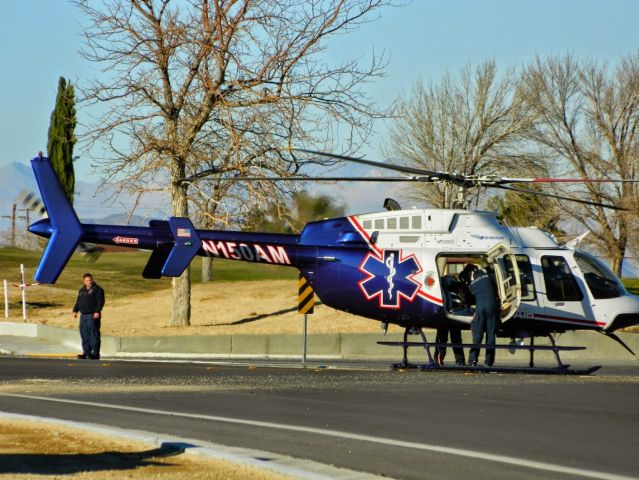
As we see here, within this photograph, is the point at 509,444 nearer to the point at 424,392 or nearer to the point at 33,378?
the point at 424,392

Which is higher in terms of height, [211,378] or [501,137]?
[501,137]

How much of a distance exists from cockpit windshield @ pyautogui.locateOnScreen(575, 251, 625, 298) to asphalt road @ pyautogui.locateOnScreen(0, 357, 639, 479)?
4.90 feet

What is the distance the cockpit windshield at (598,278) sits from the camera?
65.7 ft

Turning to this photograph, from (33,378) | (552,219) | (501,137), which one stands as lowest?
(33,378)

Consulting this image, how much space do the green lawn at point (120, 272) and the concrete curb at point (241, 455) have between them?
3644cm

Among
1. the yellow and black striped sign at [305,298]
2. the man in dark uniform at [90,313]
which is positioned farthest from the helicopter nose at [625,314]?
the man in dark uniform at [90,313]

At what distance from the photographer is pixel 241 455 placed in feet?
30.0

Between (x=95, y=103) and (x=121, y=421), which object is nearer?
(x=121, y=421)

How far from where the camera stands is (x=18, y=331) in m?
32.0

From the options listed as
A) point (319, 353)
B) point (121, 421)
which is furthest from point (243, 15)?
point (121, 421)

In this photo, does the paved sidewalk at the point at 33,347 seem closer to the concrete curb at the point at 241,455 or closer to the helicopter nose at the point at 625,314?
the helicopter nose at the point at 625,314

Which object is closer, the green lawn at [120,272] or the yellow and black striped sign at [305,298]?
the yellow and black striped sign at [305,298]

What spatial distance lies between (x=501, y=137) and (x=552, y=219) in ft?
14.2

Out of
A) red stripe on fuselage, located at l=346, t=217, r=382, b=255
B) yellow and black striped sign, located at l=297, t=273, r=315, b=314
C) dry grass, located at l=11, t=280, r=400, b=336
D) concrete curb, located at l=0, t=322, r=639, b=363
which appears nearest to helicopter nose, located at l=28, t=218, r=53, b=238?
yellow and black striped sign, located at l=297, t=273, r=315, b=314
